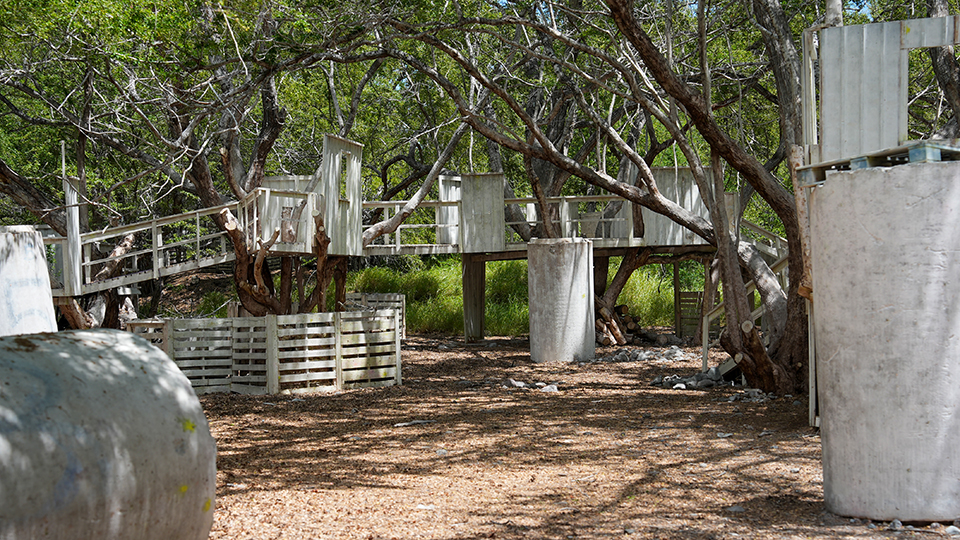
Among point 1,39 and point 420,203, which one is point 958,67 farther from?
point 1,39

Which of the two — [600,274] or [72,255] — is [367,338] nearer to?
[72,255]

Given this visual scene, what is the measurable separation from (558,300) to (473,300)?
5826 mm

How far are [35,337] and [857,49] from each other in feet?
22.9

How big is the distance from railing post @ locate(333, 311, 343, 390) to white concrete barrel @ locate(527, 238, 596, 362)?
5381mm

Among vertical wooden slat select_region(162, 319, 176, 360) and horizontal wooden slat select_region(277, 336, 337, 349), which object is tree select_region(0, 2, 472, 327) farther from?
vertical wooden slat select_region(162, 319, 176, 360)

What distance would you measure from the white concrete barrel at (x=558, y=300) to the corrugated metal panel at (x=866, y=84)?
9941 millimetres

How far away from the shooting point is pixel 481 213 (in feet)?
68.9

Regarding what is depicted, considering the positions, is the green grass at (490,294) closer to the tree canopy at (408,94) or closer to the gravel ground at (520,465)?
the tree canopy at (408,94)

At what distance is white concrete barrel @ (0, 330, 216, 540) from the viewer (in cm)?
333

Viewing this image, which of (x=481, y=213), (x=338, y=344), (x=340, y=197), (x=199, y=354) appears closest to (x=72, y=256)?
(x=199, y=354)

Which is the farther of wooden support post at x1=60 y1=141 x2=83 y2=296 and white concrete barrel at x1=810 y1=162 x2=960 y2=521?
wooden support post at x1=60 y1=141 x2=83 y2=296

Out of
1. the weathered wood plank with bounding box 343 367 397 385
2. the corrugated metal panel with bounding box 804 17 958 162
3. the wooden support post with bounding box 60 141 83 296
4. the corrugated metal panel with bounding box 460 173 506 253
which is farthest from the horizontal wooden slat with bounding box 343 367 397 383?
the corrugated metal panel with bounding box 804 17 958 162

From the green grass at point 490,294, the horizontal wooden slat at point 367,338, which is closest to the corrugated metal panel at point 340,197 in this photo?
the horizontal wooden slat at point 367,338

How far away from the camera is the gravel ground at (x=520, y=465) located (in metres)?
5.75
